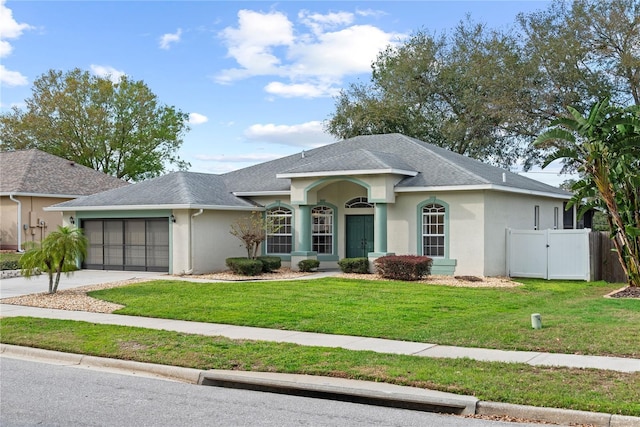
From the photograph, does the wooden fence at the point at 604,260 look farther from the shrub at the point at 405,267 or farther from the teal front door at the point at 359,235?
the teal front door at the point at 359,235

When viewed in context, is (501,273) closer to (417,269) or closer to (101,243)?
(417,269)

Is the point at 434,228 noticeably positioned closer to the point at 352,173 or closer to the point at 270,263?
the point at 352,173

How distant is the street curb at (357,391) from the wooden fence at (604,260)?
52.1ft

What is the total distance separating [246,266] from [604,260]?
38.6 ft

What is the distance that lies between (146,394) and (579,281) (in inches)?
674

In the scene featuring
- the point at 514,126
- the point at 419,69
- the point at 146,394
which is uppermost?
the point at 419,69

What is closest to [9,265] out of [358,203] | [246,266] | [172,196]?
[172,196]

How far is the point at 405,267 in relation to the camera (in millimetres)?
21797

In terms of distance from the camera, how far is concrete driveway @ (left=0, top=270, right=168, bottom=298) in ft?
65.9

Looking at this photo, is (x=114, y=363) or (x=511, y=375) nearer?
(x=511, y=375)

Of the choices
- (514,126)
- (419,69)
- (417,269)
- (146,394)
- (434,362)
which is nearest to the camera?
(146,394)

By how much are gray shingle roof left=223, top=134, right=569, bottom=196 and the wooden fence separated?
346cm

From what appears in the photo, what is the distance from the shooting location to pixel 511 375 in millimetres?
8867

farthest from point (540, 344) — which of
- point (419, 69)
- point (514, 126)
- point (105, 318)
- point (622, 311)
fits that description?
point (419, 69)
